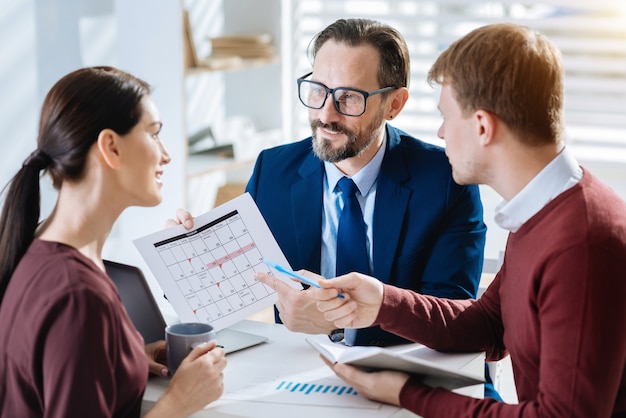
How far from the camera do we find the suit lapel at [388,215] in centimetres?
223

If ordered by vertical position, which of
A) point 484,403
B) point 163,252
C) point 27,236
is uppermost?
point 27,236

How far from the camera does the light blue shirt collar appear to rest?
1616mm

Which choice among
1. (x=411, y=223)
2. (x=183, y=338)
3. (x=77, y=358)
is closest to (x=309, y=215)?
(x=411, y=223)

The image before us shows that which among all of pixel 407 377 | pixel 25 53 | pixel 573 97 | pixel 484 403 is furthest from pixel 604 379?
pixel 573 97

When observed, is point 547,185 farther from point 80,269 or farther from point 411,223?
point 80,269

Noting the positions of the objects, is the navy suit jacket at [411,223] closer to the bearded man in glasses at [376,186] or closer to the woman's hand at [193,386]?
Result: the bearded man in glasses at [376,186]

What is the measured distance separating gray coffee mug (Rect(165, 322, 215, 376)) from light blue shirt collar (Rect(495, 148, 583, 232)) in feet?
2.03

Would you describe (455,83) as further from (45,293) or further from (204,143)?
(204,143)

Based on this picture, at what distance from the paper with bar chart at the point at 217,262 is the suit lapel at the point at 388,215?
382 millimetres

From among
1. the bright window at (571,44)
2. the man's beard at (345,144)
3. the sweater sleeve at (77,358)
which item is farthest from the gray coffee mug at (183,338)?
the bright window at (571,44)

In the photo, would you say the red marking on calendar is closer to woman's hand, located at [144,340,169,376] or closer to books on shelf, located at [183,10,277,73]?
woman's hand, located at [144,340,169,376]

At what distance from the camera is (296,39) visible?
463 centimetres

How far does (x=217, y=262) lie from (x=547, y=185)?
70 centimetres

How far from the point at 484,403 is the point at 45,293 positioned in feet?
2.54
